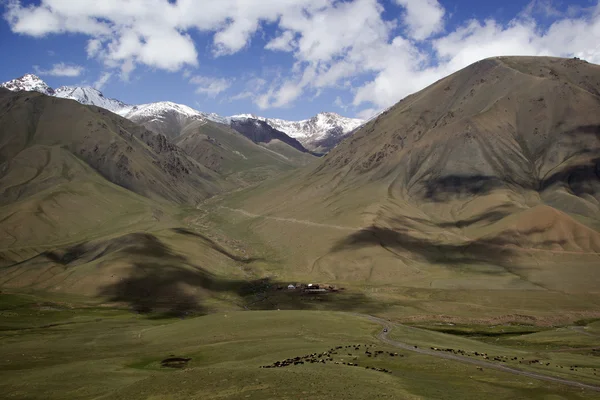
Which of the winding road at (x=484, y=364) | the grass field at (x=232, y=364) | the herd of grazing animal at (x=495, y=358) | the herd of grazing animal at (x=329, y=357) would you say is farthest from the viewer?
the herd of grazing animal at (x=495, y=358)

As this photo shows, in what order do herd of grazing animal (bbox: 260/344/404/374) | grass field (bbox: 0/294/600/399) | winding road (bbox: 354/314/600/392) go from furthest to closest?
1. herd of grazing animal (bbox: 260/344/404/374)
2. winding road (bbox: 354/314/600/392)
3. grass field (bbox: 0/294/600/399)

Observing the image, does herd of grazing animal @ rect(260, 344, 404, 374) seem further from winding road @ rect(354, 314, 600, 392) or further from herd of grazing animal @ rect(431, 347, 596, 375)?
herd of grazing animal @ rect(431, 347, 596, 375)

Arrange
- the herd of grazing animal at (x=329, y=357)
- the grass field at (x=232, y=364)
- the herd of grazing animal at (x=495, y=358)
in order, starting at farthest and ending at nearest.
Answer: the herd of grazing animal at (x=495, y=358) < the herd of grazing animal at (x=329, y=357) < the grass field at (x=232, y=364)

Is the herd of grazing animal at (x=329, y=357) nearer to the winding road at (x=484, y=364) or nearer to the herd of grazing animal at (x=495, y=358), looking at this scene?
the winding road at (x=484, y=364)

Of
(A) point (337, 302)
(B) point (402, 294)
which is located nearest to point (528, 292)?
(B) point (402, 294)

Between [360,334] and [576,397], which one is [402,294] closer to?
[360,334]

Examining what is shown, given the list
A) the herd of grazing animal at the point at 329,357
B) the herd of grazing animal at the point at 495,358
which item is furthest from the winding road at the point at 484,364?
the herd of grazing animal at the point at 329,357

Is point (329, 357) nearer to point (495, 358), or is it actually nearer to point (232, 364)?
point (232, 364)

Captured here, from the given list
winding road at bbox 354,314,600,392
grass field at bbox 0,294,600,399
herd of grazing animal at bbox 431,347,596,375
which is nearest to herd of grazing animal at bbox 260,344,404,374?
grass field at bbox 0,294,600,399
